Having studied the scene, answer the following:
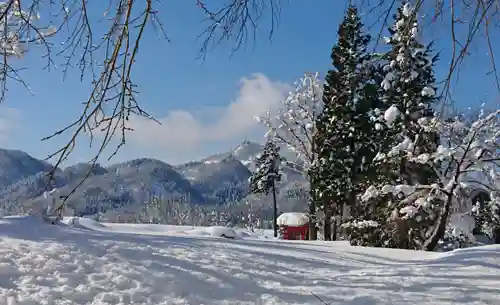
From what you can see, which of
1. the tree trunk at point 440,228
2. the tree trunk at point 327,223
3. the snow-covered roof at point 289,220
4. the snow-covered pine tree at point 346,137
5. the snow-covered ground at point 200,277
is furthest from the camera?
the snow-covered roof at point 289,220

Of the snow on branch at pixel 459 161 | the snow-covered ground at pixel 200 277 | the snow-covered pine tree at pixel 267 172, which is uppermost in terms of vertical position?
the snow-covered pine tree at pixel 267 172

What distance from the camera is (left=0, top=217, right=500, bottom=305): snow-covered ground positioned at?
4.61 metres

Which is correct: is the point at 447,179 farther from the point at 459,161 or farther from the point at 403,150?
the point at 403,150

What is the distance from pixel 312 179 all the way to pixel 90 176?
767 inches

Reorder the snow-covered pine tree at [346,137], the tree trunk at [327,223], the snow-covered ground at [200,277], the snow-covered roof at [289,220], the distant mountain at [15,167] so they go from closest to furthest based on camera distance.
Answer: the distant mountain at [15,167] < the snow-covered ground at [200,277] < the snow-covered pine tree at [346,137] < the tree trunk at [327,223] < the snow-covered roof at [289,220]

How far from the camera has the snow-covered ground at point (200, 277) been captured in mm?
4613

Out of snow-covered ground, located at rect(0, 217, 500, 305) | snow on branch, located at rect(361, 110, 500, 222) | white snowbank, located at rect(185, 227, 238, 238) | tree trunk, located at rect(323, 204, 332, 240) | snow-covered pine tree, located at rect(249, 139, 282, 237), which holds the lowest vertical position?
snow-covered ground, located at rect(0, 217, 500, 305)

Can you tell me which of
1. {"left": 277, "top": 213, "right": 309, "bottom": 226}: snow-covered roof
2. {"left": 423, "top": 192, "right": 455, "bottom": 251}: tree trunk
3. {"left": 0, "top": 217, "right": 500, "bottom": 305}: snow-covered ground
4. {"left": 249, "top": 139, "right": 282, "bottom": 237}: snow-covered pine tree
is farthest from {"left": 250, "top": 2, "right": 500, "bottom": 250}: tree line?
{"left": 277, "top": 213, "right": 309, "bottom": 226}: snow-covered roof

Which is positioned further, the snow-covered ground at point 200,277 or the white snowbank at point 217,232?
the white snowbank at point 217,232

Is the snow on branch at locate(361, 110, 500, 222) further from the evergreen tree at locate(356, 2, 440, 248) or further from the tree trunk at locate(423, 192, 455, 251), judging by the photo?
the evergreen tree at locate(356, 2, 440, 248)

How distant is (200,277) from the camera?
5.26 metres

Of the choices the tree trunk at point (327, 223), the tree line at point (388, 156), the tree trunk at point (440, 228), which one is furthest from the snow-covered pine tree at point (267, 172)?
the tree trunk at point (440, 228)

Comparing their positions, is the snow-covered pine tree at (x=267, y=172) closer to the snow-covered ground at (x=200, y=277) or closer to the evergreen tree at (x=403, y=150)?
the evergreen tree at (x=403, y=150)

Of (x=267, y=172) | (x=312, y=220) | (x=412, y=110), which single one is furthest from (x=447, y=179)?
(x=267, y=172)
